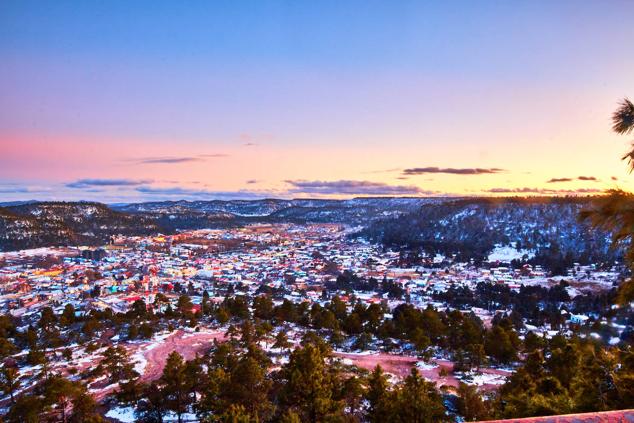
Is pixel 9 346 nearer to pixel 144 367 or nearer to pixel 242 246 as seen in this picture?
pixel 144 367

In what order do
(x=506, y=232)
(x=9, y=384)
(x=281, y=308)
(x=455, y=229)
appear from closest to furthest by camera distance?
(x=9, y=384), (x=281, y=308), (x=506, y=232), (x=455, y=229)

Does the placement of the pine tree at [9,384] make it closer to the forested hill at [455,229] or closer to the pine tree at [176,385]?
the pine tree at [176,385]

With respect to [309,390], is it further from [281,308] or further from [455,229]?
[455,229]

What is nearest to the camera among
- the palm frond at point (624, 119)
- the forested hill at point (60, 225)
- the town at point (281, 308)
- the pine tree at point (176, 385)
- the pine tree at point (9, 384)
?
the palm frond at point (624, 119)

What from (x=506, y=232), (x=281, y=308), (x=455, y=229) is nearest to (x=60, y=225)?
(x=281, y=308)

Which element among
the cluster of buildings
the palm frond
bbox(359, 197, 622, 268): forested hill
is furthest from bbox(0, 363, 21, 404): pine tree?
bbox(359, 197, 622, 268): forested hill

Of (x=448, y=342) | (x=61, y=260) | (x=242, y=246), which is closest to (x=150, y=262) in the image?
(x=61, y=260)

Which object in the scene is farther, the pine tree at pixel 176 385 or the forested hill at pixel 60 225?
the forested hill at pixel 60 225

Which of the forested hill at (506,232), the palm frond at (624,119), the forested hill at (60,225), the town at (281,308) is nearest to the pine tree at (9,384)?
the town at (281,308)
